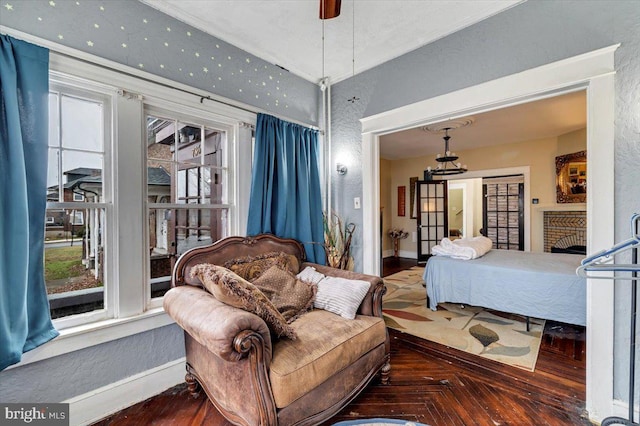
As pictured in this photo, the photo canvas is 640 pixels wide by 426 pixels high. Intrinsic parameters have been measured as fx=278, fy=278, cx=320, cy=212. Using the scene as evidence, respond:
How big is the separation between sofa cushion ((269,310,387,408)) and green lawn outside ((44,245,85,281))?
5.01ft

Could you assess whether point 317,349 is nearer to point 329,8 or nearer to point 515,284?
point 329,8

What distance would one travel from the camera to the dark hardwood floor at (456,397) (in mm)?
1729

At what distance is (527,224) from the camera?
5.57 m

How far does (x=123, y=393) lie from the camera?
73.2 inches

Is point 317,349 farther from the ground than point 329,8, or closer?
closer

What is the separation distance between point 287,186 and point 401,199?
5.31 meters

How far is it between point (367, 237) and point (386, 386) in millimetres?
1354

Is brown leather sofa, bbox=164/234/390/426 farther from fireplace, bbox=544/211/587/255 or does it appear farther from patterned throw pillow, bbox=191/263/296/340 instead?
fireplace, bbox=544/211/587/255

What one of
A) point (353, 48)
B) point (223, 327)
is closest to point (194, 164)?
point (223, 327)

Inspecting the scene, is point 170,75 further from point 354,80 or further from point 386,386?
point 386,386

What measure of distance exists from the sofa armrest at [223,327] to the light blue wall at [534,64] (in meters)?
1.78

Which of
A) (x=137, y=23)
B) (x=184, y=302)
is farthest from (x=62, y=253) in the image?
(x=137, y=23)

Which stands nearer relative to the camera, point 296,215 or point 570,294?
point 570,294

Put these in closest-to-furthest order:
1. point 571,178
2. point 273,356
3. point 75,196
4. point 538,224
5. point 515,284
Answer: point 273,356 < point 75,196 < point 515,284 < point 571,178 < point 538,224
